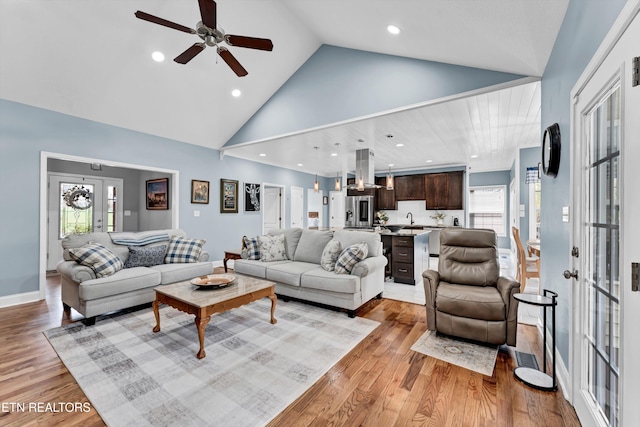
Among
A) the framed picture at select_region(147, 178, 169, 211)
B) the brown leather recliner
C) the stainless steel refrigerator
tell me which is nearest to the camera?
the brown leather recliner

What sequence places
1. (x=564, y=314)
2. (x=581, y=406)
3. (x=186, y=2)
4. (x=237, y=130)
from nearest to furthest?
(x=581, y=406) → (x=564, y=314) → (x=186, y=2) → (x=237, y=130)

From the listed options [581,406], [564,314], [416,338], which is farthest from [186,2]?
[581,406]

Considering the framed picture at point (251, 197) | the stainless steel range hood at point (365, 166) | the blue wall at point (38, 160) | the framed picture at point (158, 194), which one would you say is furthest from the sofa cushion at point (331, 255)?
the framed picture at point (158, 194)

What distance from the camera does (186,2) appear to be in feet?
11.3

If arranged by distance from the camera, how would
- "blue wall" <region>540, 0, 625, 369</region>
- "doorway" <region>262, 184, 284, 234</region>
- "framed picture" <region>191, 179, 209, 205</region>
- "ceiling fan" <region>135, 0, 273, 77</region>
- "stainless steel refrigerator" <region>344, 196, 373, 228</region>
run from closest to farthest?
"blue wall" <region>540, 0, 625, 369</region>
"ceiling fan" <region>135, 0, 273, 77</region>
"framed picture" <region>191, 179, 209, 205</region>
"doorway" <region>262, 184, 284, 234</region>
"stainless steel refrigerator" <region>344, 196, 373, 228</region>

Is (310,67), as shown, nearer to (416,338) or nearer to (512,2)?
(512,2)

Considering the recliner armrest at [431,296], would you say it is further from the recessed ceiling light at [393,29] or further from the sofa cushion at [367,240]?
the recessed ceiling light at [393,29]

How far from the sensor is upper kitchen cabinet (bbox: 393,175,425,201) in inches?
326

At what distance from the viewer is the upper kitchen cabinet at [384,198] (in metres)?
8.78

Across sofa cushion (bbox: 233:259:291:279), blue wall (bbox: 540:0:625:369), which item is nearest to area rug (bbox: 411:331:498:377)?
blue wall (bbox: 540:0:625:369)

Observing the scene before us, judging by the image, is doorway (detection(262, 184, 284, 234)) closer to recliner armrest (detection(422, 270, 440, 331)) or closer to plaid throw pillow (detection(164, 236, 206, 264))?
plaid throw pillow (detection(164, 236, 206, 264))

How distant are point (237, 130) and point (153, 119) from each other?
159 centimetres

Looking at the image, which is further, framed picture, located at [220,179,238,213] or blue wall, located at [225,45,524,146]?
framed picture, located at [220,179,238,213]

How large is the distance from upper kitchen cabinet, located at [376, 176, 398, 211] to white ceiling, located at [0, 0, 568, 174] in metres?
3.30
